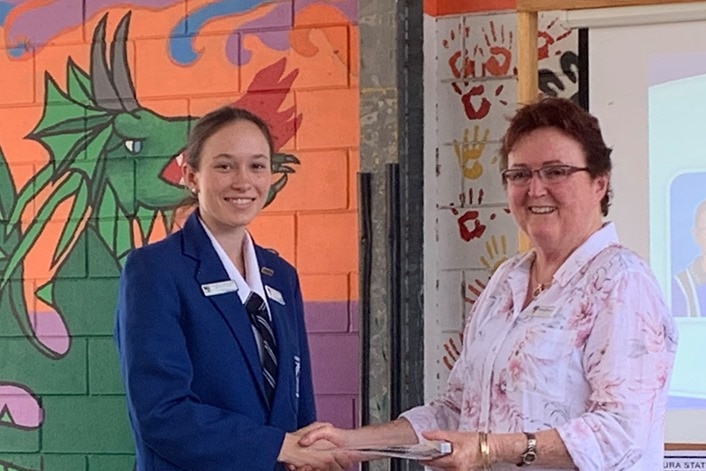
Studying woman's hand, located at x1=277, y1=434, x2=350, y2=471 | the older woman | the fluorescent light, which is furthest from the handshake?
the fluorescent light

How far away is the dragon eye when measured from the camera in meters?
4.45

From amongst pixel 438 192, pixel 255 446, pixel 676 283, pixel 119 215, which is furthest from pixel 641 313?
pixel 119 215

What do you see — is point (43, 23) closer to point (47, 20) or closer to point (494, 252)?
point (47, 20)

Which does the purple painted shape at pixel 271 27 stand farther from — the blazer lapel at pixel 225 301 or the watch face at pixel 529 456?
the watch face at pixel 529 456

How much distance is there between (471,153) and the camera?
4.12 meters

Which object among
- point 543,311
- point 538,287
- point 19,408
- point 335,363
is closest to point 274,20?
point 335,363

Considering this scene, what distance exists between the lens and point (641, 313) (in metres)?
2.49

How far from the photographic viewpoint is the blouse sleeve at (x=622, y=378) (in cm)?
244

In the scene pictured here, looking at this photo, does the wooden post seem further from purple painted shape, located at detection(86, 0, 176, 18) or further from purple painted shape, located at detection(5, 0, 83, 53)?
purple painted shape, located at detection(5, 0, 83, 53)

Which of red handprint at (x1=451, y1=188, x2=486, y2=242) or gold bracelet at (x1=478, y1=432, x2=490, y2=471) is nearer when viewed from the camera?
gold bracelet at (x1=478, y1=432, x2=490, y2=471)

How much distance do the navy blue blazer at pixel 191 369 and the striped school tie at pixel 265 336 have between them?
2 cm

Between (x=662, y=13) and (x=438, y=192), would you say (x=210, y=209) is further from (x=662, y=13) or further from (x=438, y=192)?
(x=662, y=13)

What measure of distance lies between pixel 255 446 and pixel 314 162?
1.58 metres

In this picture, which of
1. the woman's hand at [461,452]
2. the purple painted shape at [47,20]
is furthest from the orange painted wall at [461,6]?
the woman's hand at [461,452]
